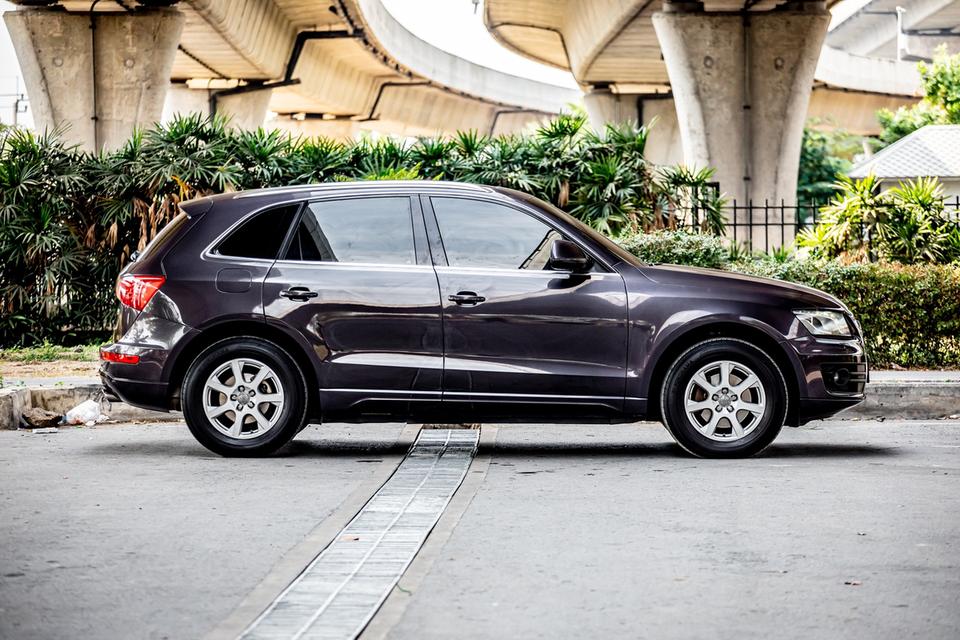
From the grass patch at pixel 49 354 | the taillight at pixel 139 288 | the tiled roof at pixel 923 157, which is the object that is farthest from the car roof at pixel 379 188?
the tiled roof at pixel 923 157

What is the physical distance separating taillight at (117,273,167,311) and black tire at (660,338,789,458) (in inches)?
126

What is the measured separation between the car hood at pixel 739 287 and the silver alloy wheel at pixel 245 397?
2.40 meters

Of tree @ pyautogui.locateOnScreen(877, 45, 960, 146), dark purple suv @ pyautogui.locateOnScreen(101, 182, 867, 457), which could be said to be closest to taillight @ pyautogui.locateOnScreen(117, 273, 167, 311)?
dark purple suv @ pyautogui.locateOnScreen(101, 182, 867, 457)

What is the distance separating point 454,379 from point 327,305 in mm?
898

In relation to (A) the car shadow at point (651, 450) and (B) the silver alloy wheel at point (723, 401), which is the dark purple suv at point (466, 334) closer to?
(B) the silver alloy wheel at point (723, 401)

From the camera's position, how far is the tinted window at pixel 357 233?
29.5 ft

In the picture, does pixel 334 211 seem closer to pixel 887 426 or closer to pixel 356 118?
pixel 887 426

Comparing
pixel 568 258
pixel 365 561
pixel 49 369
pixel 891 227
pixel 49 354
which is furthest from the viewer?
pixel 891 227

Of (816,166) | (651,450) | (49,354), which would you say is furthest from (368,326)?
(816,166)

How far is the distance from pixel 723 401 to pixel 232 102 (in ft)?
125

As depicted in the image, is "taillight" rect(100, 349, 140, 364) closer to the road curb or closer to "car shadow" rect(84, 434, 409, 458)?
"car shadow" rect(84, 434, 409, 458)

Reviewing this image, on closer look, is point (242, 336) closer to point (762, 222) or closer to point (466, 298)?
point (466, 298)

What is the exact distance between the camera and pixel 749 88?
2719 centimetres

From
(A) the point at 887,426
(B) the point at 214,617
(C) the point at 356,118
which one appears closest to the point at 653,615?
(B) the point at 214,617
